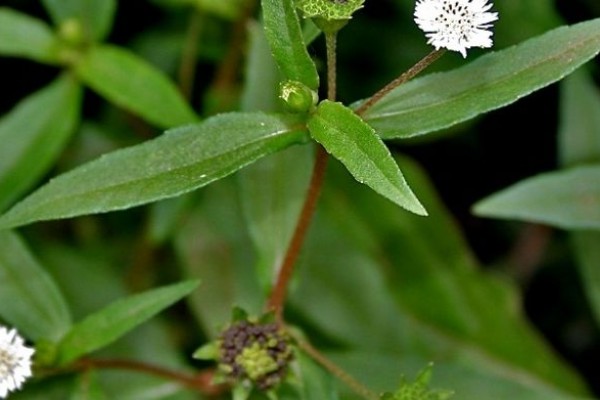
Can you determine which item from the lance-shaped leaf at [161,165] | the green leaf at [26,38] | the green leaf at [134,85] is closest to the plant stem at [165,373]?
the lance-shaped leaf at [161,165]

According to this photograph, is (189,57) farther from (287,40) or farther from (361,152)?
(361,152)

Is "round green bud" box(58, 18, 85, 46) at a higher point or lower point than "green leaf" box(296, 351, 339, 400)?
higher

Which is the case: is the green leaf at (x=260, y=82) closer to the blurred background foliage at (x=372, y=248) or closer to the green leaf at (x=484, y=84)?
the blurred background foliage at (x=372, y=248)

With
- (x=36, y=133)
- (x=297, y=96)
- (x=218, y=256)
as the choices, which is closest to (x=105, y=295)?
(x=218, y=256)

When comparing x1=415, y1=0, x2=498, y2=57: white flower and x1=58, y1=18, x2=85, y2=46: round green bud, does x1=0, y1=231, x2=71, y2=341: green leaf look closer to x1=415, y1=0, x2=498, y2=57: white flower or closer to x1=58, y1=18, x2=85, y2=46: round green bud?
x1=58, y1=18, x2=85, y2=46: round green bud

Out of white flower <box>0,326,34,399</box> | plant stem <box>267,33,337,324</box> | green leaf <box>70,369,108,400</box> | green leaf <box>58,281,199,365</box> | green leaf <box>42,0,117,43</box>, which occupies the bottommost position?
white flower <box>0,326,34,399</box>

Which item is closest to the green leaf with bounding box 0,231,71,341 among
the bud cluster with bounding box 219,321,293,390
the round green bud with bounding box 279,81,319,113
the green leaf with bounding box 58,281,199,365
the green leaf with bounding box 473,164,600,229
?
the green leaf with bounding box 58,281,199,365
